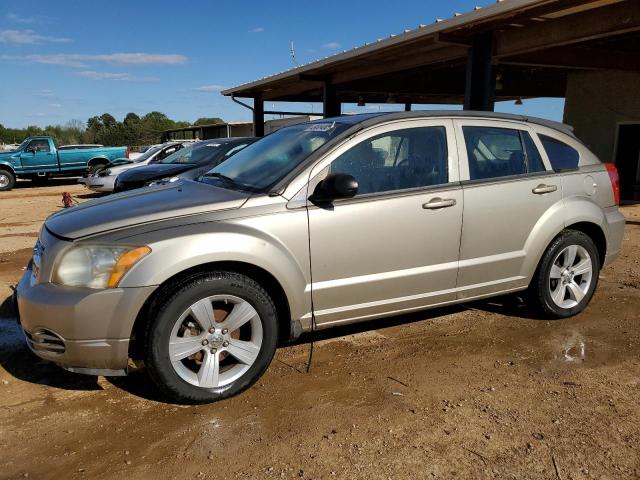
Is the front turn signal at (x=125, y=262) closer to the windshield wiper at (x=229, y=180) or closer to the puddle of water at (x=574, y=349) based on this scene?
the windshield wiper at (x=229, y=180)

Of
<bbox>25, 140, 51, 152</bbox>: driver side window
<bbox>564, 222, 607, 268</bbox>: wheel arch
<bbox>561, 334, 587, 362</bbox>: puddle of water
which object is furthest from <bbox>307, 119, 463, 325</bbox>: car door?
<bbox>25, 140, 51, 152</bbox>: driver side window

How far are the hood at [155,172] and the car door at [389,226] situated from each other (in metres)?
6.04

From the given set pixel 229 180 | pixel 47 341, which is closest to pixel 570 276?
pixel 229 180

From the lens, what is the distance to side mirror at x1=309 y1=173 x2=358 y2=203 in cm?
326

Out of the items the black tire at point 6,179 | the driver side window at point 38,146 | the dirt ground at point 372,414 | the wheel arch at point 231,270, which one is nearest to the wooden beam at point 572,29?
the dirt ground at point 372,414

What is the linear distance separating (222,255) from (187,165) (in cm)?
676

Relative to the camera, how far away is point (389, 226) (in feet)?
11.7

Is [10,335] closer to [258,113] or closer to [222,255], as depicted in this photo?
[222,255]

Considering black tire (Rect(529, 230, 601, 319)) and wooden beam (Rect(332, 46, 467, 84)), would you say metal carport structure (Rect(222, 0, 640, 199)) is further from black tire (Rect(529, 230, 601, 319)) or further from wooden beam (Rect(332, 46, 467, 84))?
black tire (Rect(529, 230, 601, 319))

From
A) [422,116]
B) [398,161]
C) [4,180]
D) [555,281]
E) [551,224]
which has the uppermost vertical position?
[422,116]

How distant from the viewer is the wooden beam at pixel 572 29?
7.75 m

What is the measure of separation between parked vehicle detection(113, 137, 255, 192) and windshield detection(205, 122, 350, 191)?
4.54 m

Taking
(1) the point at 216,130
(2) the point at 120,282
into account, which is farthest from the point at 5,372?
(1) the point at 216,130

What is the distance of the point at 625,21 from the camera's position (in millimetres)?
7742
